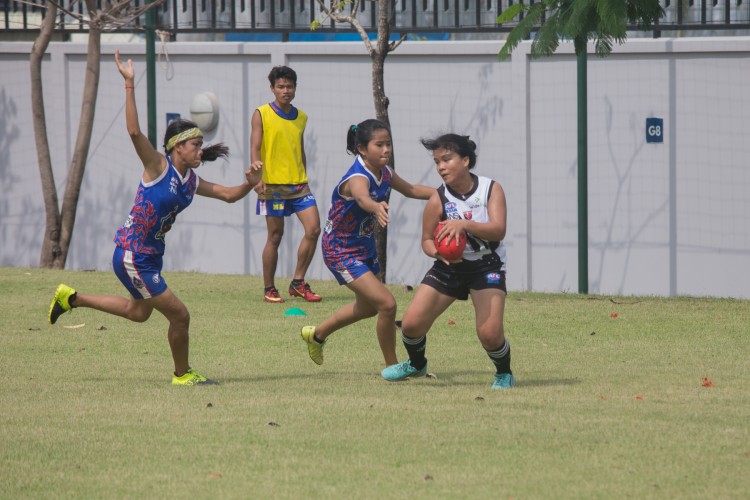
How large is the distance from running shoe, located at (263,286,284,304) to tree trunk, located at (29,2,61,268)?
447cm

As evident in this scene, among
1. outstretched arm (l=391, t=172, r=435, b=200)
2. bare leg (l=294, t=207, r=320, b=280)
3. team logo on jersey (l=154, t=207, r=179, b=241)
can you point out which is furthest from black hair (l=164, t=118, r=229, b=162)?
bare leg (l=294, t=207, r=320, b=280)

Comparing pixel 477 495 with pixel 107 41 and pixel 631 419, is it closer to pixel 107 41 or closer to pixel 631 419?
pixel 631 419

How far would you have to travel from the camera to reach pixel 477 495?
5191 millimetres

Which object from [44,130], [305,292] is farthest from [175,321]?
[44,130]

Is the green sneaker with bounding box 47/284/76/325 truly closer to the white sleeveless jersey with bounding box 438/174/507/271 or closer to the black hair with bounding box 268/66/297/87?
the white sleeveless jersey with bounding box 438/174/507/271

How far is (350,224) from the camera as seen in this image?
26.9 feet

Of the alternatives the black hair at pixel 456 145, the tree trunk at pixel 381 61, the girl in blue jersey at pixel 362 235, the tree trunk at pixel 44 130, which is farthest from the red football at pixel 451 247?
the tree trunk at pixel 44 130

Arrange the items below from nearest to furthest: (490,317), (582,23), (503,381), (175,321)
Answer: (490,317)
(503,381)
(175,321)
(582,23)

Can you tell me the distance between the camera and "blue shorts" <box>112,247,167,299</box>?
7.68 metres

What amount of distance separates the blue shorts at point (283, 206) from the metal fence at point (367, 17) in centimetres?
332

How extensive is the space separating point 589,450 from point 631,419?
721 millimetres

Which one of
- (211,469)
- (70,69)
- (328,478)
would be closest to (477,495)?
(328,478)

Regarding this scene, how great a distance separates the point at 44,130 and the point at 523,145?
5.44 metres

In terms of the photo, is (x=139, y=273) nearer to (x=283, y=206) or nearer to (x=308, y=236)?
(x=308, y=236)
